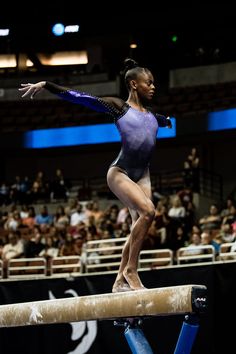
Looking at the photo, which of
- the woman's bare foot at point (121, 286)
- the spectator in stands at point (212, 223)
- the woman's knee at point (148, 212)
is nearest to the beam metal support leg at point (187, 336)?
the woman's bare foot at point (121, 286)

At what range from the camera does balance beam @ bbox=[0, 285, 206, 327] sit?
21.3ft

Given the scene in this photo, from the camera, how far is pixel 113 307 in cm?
694

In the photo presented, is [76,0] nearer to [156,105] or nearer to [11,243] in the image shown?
[156,105]

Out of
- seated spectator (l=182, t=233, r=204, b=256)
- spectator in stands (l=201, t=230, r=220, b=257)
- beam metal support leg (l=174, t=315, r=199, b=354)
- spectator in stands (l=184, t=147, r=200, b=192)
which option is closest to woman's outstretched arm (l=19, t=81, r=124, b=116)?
beam metal support leg (l=174, t=315, r=199, b=354)

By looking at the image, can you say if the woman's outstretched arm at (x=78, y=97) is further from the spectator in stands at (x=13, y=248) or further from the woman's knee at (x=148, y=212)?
the spectator in stands at (x=13, y=248)

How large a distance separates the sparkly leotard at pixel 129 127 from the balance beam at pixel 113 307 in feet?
3.75

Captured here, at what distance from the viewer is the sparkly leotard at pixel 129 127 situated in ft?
24.2

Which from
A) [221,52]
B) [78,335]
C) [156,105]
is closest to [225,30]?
[221,52]

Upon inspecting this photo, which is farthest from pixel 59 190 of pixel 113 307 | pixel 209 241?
pixel 113 307

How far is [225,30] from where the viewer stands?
78.2ft

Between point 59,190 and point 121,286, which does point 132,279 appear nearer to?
point 121,286

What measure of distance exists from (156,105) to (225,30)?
10.2 ft

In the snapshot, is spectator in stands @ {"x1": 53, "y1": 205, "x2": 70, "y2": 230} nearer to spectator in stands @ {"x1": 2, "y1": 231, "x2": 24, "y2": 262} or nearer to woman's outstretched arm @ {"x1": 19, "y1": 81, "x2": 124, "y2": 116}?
spectator in stands @ {"x1": 2, "y1": 231, "x2": 24, "y2": 262}

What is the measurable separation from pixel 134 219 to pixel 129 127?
80 cm
